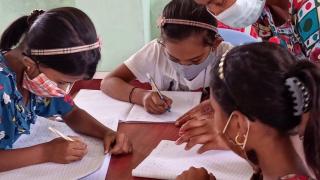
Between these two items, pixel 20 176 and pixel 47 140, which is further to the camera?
pixel 47 140

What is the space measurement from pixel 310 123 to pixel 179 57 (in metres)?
0.74

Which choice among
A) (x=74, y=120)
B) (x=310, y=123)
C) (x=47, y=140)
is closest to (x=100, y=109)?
(x=74, y=120)

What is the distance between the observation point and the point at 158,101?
4.35 feet

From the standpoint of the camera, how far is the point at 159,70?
1605mm

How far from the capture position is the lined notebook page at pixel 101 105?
135cm

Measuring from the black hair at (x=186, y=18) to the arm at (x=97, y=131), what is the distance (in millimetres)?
407

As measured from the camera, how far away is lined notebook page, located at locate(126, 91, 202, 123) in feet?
4.24

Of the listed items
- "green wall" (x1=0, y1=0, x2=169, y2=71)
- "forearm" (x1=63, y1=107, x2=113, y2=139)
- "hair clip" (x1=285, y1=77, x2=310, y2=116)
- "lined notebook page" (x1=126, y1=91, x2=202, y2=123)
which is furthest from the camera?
"green wall" (x1=0, y1=0, x2=169, y2=71)

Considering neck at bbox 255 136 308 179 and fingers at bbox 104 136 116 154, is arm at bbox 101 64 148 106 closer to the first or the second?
fingers at bbox 104 136 116 154

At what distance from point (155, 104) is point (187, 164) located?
34 centimetres

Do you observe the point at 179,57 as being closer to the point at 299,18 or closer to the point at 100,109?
the point at 100,109

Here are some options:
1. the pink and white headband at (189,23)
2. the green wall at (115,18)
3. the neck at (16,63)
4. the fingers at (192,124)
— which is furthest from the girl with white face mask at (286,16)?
the green wall at (115,18)

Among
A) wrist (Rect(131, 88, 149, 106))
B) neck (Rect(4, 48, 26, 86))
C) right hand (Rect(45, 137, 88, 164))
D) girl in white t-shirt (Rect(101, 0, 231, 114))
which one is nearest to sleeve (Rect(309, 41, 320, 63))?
girl in white t-shirt (Rect(101, 0, 231, 114))

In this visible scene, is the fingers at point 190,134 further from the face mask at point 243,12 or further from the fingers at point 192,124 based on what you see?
the face mask at point 243,12
